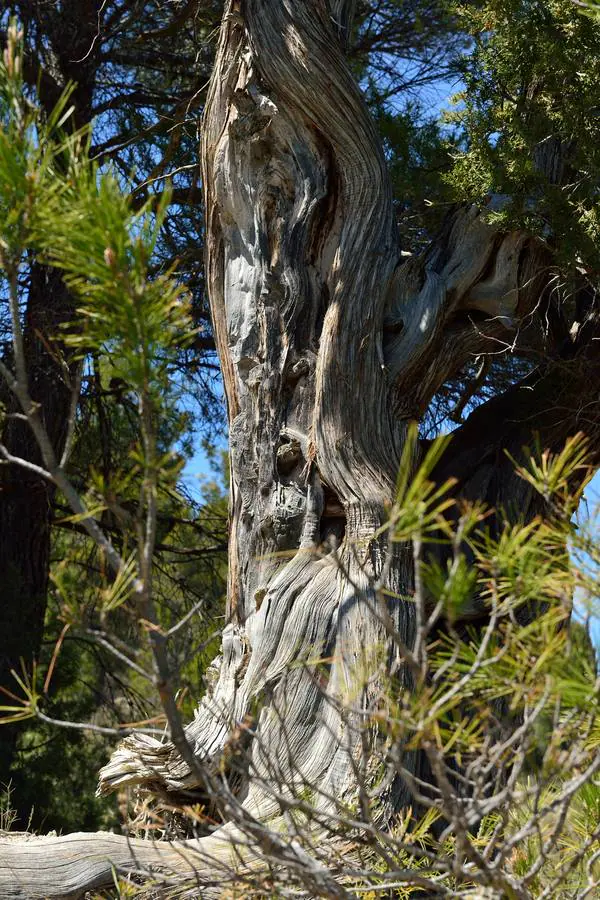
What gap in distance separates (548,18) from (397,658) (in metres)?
Result: 2.10

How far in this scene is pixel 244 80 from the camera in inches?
133

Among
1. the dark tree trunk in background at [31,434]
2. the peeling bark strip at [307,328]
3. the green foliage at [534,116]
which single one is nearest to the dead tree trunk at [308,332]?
the peeling bark strip at [307,328]

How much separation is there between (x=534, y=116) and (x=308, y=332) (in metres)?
1.06

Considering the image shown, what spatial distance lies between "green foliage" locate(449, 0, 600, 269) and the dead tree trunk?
10.7 inches

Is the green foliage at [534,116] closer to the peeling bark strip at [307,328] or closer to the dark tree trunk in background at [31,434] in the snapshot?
the peeling bark strip at [307,328]

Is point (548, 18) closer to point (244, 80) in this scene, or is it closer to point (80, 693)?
point (244, 80)

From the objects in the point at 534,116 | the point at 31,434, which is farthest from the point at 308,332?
the point at 31,434

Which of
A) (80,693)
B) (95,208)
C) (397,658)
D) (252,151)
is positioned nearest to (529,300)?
(252,151)

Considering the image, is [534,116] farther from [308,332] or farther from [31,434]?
[31,434]

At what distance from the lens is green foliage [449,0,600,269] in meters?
2.97

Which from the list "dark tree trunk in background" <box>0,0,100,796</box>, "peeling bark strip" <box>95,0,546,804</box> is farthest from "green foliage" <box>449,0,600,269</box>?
"dark tree trunk in background" <box>0,0,100,796</box>

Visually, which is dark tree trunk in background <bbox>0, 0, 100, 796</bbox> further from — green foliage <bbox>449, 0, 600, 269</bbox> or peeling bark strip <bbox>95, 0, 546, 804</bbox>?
green foliage <bbox>449, 0, 600, 269</bbox>

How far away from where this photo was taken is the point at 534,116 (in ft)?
10.4

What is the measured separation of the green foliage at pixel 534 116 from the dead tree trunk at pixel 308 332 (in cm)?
27
